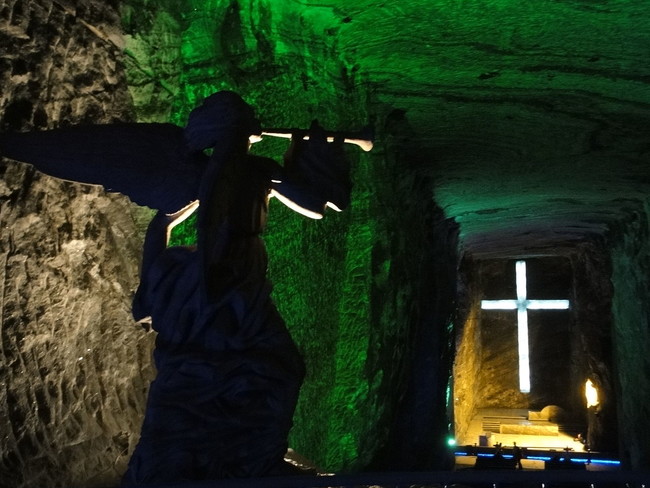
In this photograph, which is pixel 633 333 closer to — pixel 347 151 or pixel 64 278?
pixel 347 151

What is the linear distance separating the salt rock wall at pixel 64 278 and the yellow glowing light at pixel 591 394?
8.51 m

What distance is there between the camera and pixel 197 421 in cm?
221

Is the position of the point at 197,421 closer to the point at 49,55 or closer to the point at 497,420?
the point at 49,55

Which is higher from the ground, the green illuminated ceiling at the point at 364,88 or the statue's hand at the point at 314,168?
the green illuminated ceiling at the point at 364,88

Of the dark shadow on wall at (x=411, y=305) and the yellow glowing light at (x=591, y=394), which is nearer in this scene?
the dark shadow on wall at (x=411, y=305)

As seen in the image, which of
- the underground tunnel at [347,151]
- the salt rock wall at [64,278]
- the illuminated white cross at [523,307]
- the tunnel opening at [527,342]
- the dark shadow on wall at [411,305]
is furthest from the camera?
the illuminated white cross at [523,307]

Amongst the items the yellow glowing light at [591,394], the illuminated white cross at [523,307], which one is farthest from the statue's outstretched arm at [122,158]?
the illuminated white cross at [523,307]

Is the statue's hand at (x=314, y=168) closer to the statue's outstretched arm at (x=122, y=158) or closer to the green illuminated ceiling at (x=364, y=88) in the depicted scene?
the statue's outstretched arm at (x=122, y=158)

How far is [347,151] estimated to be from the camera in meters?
3.96

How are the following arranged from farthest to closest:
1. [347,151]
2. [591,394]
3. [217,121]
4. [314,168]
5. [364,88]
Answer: [591,394] < [364,88] < [347,151] < [314,168] < [217,121]

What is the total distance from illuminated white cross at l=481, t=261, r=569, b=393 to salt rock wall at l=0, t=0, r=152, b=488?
10.5 meters

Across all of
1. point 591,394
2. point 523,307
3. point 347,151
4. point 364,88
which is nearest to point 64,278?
point 347,151

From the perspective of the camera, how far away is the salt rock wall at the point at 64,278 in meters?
2.77

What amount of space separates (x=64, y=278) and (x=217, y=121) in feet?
3.47
